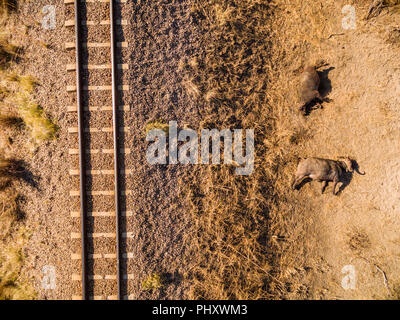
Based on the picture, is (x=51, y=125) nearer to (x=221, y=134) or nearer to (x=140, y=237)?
(x=140, y=237)

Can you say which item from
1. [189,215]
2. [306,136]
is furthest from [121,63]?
[306,136]

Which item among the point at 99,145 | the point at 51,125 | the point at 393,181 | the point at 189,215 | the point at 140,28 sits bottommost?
the point at 189,215

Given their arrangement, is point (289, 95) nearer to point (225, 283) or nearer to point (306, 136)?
point (306, 136)

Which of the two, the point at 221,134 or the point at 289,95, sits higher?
the point at 289,95

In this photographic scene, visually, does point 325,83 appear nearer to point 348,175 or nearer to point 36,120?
point 348,175

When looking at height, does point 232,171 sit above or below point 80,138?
below

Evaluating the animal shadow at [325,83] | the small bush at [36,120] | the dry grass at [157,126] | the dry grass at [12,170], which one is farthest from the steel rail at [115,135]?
the animal shadow at [325,83]

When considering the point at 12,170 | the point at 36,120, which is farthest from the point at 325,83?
the point at 12,170

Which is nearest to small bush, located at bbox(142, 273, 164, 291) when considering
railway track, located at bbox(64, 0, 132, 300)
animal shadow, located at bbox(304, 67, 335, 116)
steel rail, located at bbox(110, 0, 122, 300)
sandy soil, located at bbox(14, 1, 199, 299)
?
sandy soil, located at bbox(14, 1, 199, 299)

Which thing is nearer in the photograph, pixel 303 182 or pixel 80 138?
pixel 80 138
